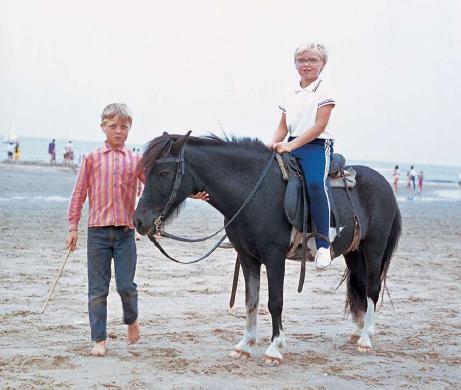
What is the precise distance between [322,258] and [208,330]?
62.5 inches

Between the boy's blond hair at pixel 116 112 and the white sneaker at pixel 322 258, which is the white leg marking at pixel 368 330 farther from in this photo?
the boy's blond hair at pixel 116 112

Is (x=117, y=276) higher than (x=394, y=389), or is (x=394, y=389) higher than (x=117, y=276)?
(x=117, y=276)

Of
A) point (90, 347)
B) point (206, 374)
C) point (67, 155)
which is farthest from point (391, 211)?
point (67, 155)

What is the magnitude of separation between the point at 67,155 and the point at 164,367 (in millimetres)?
44659

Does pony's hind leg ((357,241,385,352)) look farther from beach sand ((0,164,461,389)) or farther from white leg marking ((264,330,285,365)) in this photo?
white leg marking ((264,330,285,365))

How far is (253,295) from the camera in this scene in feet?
20.9

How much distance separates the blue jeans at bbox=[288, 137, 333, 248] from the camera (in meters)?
6.10

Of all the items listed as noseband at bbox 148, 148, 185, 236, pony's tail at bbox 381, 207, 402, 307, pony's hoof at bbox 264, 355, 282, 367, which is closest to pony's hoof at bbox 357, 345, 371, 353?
pony's tail at bbox 381, 207, 402, 307

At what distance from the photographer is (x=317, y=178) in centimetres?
612

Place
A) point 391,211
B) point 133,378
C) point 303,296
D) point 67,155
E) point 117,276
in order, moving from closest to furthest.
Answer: point 133,378, point 117,276, point 391,211, point 303,296, point 67,155

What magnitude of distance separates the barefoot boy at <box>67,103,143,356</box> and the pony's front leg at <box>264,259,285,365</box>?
1.17 m

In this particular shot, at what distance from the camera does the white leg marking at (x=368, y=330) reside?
21.7ft

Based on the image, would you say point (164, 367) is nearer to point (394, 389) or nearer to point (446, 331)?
point (394, 389)

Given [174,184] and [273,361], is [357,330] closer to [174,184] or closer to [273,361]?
[273,361]
